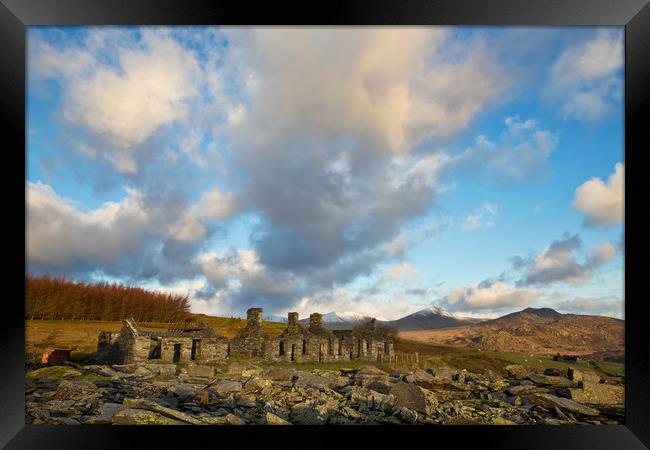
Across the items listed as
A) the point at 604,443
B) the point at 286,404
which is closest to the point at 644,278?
the point at 604,443

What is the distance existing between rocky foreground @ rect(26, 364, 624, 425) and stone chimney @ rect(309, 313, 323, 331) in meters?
2.63

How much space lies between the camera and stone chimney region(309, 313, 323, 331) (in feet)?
42.0

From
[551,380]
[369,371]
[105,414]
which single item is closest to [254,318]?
[369,371]

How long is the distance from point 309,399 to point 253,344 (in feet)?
14.2

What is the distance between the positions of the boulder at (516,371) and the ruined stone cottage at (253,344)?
3.40 meters

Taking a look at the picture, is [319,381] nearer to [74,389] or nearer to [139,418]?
A: [139,418]

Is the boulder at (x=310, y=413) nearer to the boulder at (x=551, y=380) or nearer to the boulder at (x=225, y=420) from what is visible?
the boulder at (x=225, y=420)

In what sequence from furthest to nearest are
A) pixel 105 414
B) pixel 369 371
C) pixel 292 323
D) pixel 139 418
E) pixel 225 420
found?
pixel 292 323 → pixel 369 371 → pixel 225 420 → pixel 105 414 → pixel 139 418

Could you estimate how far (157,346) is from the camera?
11094 millimetres

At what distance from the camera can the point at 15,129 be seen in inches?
207

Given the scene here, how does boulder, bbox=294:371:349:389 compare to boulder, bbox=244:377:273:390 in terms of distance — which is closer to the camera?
boulder, bbox=244:377:273:390

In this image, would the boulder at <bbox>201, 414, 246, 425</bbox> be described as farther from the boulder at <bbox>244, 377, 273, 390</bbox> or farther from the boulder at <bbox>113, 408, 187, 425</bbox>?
the boulder at <bbox>244, 377, 273, 390</bbox>

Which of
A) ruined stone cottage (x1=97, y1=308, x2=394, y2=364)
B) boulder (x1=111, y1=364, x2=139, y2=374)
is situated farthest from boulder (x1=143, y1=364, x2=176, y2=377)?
ruined stone cottage (x1=97, y1=308, x2=394, y2=364)

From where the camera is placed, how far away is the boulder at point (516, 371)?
35.2ft
